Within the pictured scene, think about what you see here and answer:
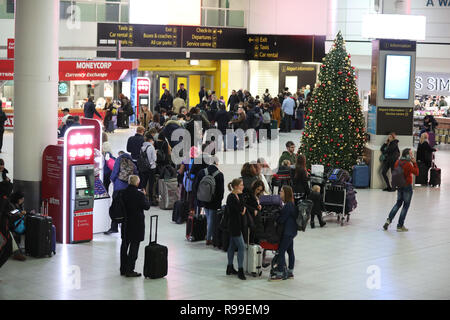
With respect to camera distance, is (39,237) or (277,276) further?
(39,237)

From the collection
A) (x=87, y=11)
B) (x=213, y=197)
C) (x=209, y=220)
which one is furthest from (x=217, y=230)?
(x=87, y=11)

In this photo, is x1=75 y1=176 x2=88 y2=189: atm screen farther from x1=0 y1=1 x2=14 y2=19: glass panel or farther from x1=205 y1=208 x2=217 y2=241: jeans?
x1=0 y1=1 x2=14 y2=19: glass panel

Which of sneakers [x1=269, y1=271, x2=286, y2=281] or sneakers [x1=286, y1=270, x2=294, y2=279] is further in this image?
sneakers [x1=286, y1=270, x2=294, y2=279]

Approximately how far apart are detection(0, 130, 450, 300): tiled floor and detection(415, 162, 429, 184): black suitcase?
4.90m

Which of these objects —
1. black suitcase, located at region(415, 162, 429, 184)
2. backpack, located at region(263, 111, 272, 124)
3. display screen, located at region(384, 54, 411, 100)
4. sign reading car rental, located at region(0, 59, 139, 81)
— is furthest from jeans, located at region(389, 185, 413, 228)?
sign reading car rental, located at region(0, 59, 139, 81)

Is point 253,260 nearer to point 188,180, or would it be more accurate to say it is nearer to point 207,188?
point 207,188

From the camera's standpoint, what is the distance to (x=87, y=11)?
1262 inches

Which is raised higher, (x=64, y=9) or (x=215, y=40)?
(x=64, y=9)

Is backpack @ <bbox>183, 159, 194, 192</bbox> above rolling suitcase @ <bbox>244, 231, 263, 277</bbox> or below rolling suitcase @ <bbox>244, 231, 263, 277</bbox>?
above

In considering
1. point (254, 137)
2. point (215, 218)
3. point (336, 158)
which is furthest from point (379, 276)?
point (254, 137)

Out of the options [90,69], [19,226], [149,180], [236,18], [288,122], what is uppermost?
[236,18]

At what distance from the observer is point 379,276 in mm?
11336

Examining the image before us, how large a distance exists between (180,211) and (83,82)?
18081 millimetres

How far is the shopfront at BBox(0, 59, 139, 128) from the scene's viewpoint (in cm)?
2905
